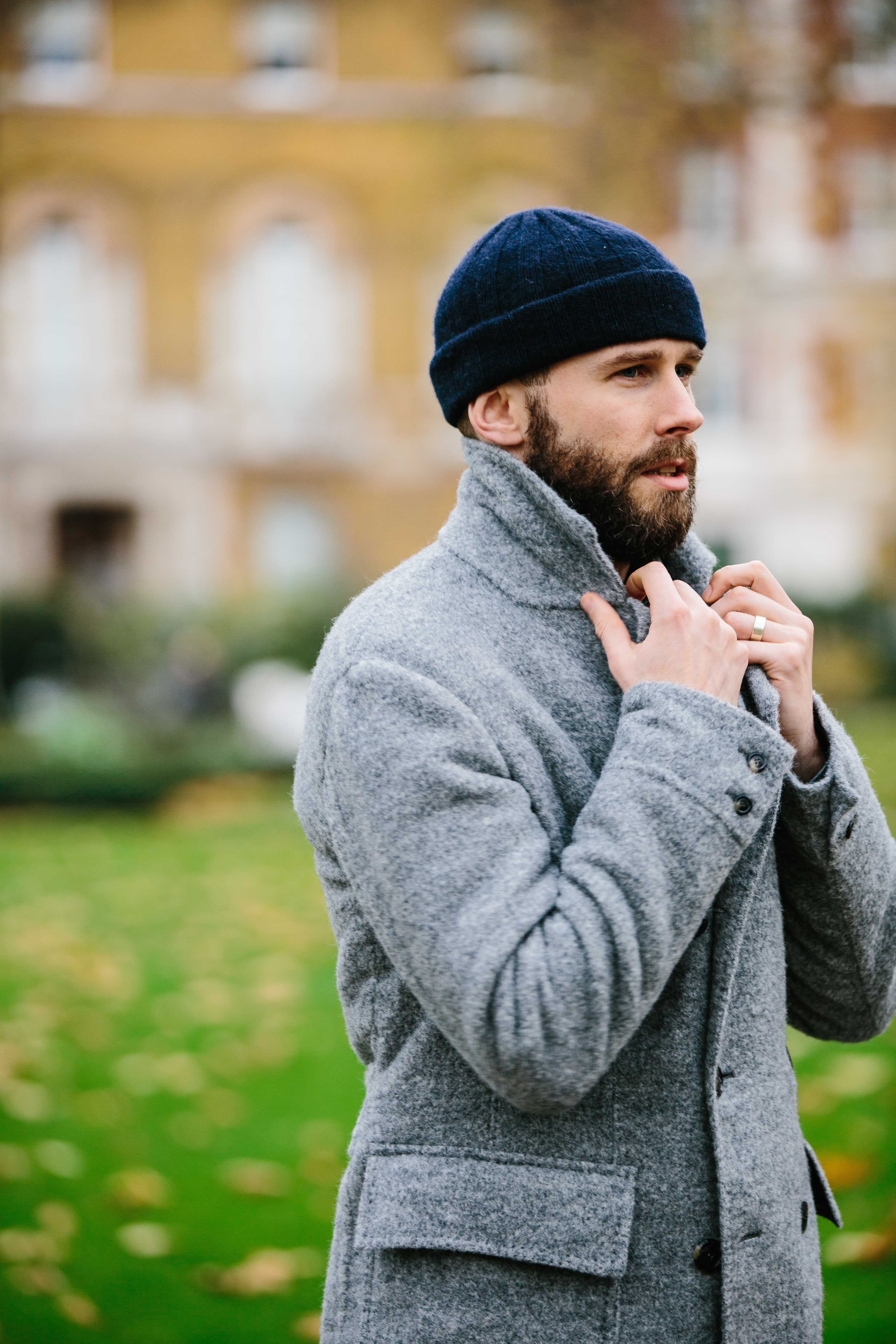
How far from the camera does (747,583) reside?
1.80 meters

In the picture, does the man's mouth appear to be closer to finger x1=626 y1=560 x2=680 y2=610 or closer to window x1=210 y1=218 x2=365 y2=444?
finger x1=626 y1=560 x2=680 y2=610

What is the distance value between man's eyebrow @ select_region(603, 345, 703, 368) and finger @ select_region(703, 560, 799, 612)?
0.30m

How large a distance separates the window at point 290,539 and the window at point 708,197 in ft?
24.8

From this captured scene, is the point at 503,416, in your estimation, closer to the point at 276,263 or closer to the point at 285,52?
the point at 276,263

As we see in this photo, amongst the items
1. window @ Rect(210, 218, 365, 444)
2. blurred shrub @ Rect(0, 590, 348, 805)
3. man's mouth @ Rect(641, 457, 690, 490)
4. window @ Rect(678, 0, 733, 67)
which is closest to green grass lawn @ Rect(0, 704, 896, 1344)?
man's mouth @ Rect(641, 457, 690, 490)

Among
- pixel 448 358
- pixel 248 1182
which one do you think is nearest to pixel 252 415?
pixel 248 1182

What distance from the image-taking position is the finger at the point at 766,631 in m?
1.72

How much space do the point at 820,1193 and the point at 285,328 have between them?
2013 centimetres

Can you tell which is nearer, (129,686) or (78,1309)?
(78,1309)

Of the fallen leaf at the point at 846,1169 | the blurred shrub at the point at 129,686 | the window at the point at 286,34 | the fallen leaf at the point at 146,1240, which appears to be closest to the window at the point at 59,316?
the window at the point at 286,34

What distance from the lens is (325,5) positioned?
20078mm

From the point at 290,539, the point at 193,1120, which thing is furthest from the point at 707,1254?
the point at 290,539

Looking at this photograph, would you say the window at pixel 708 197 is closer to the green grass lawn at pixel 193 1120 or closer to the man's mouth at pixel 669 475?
the green grass lawn at pixel 193 1120

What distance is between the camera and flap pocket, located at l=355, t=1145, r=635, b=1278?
5.09 feet
